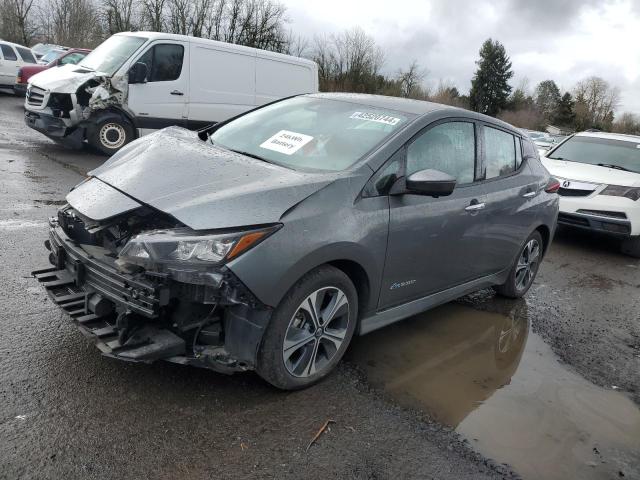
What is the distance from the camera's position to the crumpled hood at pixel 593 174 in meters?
7.95

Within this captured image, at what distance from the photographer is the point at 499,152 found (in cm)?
465

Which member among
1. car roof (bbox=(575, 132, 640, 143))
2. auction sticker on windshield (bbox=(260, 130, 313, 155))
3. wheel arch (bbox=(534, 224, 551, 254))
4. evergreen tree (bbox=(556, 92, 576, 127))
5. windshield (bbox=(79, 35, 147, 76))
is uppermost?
evergreen tree (bbox=(556, 92, 576, 127))

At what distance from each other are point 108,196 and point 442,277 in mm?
2365

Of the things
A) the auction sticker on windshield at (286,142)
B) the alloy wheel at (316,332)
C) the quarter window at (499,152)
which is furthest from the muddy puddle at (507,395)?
the auction sticker on windshield at (286,142)

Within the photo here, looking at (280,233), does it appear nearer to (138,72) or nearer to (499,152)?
(499,152)

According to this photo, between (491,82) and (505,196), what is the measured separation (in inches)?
3005

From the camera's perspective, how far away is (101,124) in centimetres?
969

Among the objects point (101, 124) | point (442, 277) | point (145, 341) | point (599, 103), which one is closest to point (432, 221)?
point (442, 277)

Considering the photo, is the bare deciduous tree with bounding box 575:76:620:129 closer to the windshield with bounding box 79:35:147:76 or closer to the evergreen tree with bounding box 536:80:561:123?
the evergreen tree with bounding box 536:80:561:123

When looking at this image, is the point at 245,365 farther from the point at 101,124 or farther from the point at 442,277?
the point at 101,124

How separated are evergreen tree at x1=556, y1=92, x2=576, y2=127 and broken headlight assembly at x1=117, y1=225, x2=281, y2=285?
84.4 meters

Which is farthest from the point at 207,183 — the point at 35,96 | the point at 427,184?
the point at 35,96

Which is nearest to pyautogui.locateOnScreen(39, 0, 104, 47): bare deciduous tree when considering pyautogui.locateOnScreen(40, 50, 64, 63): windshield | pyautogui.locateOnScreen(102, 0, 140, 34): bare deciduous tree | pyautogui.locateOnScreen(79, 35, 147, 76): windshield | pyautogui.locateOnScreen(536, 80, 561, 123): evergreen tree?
pyautogui.locateOnScreen(102, 0, 140, 34): bare deciduous tree

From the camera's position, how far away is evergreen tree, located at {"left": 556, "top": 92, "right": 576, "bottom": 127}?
77.4 meters
